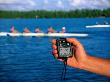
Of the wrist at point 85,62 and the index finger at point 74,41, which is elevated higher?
the index finger at point 74,41

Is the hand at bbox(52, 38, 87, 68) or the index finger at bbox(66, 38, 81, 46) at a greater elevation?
the index finger at bbox(66, 38, 81, 46)

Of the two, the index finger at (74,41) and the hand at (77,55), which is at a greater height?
the index finger at (74,41)

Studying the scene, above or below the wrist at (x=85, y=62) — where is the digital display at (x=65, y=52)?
above

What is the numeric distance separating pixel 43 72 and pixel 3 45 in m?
5.19

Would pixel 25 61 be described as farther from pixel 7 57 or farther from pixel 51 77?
pixel 51 77

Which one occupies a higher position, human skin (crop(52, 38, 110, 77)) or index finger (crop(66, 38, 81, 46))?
index finger (crop(66, 38, 81, 46))

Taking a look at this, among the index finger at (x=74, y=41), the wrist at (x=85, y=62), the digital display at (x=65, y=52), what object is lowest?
the wrist at (x=85, y=62)

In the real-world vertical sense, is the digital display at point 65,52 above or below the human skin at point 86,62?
above

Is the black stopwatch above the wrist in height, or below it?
above

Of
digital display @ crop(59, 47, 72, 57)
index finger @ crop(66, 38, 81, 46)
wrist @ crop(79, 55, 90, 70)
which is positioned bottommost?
wrist @ crop(79, 55, 90, 70)

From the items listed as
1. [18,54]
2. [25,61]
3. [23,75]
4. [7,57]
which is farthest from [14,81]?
[18,54]

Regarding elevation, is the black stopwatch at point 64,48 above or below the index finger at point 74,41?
below

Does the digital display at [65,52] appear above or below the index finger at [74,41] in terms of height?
below

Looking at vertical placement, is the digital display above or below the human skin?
above
